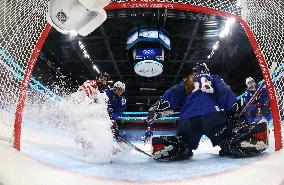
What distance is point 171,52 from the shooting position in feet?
34.6

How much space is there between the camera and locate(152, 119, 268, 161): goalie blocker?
2043mm

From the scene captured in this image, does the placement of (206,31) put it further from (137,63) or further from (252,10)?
(252,10)

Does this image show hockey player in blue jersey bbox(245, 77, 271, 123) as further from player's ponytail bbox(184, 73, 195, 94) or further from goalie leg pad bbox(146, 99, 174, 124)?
goalie leg pad bbox(146, 99, 174, 124)

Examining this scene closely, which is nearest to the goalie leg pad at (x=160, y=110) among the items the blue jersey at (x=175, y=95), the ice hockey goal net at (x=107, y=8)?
the blue jersey at (x=175, y=95)

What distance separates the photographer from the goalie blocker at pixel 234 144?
6.70 feet

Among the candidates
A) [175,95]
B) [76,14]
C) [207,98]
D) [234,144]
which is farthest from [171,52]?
[76,14]

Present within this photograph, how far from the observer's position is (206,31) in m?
8.76

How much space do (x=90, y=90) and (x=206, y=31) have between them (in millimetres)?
6510

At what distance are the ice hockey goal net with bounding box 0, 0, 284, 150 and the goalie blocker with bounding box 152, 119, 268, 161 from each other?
13 cm

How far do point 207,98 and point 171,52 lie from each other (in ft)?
27.2

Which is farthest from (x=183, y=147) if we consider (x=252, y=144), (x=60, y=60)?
(x=60, y=60)

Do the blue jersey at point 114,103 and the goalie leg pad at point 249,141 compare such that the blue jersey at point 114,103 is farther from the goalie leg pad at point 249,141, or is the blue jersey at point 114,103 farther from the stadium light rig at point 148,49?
the stadium light rig at point 148,49

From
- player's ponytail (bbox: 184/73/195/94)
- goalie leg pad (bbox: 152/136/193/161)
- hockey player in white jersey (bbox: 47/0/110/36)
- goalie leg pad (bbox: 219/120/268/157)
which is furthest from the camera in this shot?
player's ponytail (bbox: 184/73/195/94)

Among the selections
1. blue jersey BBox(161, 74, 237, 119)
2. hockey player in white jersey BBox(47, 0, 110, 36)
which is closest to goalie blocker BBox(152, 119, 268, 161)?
blue jersey BBox(161, 74, 237, 119)
